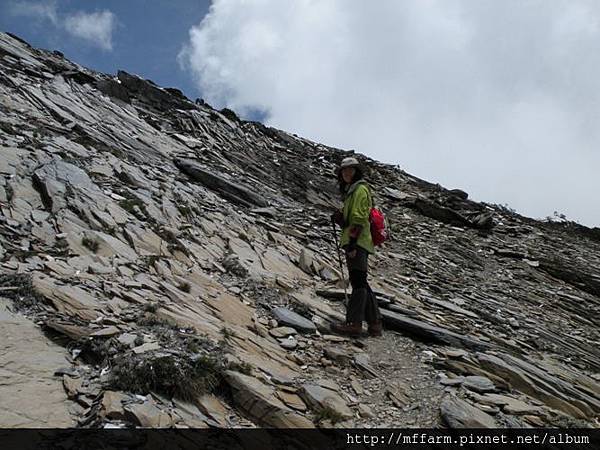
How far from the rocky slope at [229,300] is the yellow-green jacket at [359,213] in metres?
1.73

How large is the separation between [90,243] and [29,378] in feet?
14.2

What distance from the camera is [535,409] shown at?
254 inches

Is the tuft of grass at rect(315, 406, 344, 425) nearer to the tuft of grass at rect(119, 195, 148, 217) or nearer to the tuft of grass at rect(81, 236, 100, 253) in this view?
the tuft of grass at rect(81, 236, 100, 253)

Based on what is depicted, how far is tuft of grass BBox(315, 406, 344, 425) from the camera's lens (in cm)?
521

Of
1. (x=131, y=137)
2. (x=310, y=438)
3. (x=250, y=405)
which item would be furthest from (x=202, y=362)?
(x=131, y=137)

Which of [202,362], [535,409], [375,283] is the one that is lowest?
[202,362]

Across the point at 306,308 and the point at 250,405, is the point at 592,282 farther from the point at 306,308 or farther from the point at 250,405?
the point at 250,405

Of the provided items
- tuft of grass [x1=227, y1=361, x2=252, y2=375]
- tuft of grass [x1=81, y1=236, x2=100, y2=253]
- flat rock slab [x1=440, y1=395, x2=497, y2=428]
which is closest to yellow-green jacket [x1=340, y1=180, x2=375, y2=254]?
flat rock slab [x1=440, y1=395, x2=497, y2=428]

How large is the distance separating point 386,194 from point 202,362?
19.6m

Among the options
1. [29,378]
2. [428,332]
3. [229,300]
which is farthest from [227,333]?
[428,332]

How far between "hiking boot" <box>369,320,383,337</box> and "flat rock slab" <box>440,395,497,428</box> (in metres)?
2.22

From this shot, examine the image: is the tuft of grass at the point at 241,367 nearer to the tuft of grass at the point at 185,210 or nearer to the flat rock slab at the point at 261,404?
the flat rock slab at the point at 261,404

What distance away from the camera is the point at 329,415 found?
5293 mm

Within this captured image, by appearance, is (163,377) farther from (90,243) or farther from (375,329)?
(90,243)
